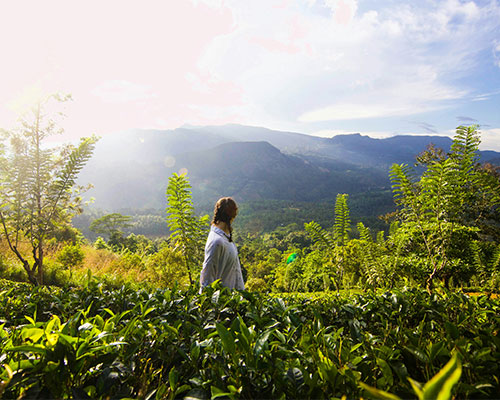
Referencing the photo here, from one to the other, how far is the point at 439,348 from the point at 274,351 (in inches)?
28.4

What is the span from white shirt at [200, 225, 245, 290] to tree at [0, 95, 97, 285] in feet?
12.5

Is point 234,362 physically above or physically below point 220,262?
above

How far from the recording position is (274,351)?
1.25 m

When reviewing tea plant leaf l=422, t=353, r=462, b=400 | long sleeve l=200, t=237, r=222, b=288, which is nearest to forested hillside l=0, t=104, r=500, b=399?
tea plant leaf l=422, t=353, r=462, b=400

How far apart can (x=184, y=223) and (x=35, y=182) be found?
3.13 meters


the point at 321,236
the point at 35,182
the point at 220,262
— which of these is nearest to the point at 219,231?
the point at 220,262

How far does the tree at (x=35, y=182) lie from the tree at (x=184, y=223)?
2.12 m

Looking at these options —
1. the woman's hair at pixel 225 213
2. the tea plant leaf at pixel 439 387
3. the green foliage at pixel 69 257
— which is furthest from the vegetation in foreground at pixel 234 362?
the green foliage at pixel 69 257

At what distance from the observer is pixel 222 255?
3.31m

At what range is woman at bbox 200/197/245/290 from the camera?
3227 millimetres

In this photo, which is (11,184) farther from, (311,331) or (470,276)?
(470,276)

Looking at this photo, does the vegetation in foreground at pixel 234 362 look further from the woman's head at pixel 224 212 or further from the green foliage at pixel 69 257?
the green foliage at pixel 69 257

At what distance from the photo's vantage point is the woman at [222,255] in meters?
3.23

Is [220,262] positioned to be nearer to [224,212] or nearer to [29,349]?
[224,212]
